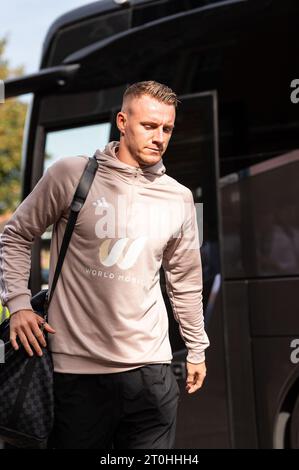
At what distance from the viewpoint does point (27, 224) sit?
7.88ft

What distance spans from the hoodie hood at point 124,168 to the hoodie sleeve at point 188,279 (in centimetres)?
16

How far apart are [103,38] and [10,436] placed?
2736 millimetres

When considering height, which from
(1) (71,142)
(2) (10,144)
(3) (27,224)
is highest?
(2) (10,144)

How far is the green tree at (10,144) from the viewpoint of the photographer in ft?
64.2

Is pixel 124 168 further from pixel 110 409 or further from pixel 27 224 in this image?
pixel 110 409

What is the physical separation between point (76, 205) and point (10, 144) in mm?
17702

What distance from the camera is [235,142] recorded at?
3.88 meters

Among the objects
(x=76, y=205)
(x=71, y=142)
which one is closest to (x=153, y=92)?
(x=76, y=205)

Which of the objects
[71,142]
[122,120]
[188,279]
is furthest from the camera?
[71,142]

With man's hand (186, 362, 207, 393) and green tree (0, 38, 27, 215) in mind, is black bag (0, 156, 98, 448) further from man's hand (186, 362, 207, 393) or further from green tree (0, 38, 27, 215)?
green tree (0, 38, 27, 215)

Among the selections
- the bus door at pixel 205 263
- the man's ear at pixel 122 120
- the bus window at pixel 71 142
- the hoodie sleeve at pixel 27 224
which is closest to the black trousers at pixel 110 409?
→ the hoodie sleeve at pixel 27 224

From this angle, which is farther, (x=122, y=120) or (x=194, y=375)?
(x=194, y=375)

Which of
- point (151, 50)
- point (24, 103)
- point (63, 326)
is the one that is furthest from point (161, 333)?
point (24, 103)
